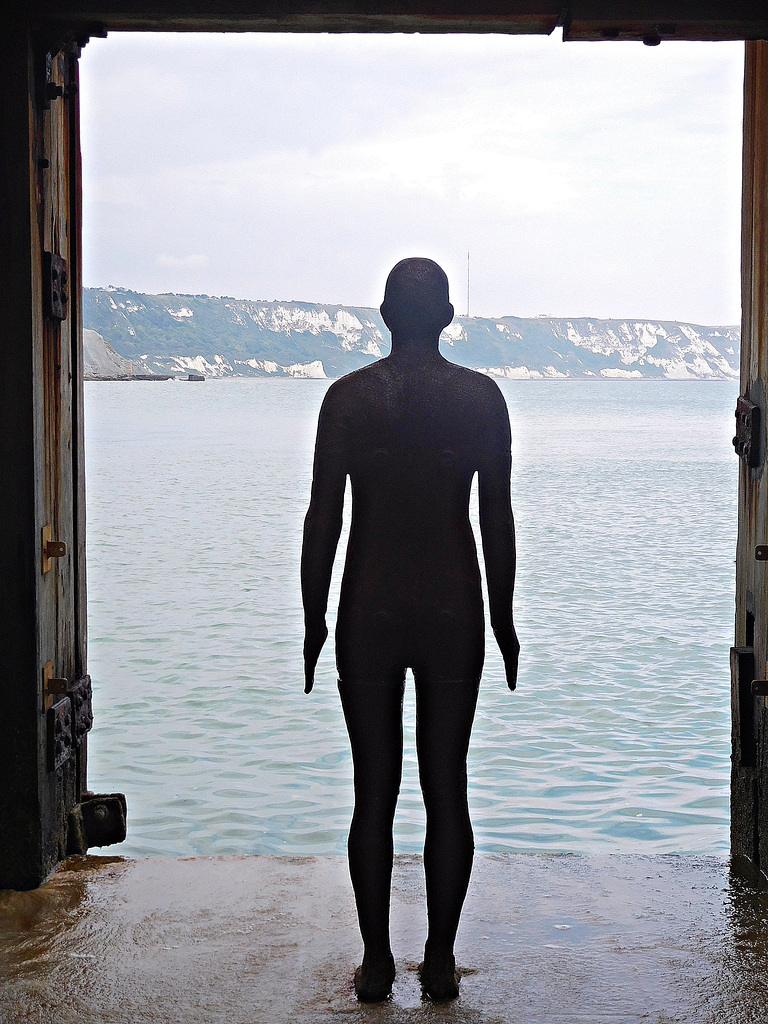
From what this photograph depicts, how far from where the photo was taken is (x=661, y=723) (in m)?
9.64

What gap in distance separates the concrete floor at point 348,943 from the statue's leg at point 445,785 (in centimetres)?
32

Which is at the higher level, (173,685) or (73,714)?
(73,714)

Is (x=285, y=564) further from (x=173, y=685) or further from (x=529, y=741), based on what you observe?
(x=529, y=741)

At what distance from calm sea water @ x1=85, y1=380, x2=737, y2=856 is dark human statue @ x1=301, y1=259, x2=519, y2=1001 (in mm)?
3727

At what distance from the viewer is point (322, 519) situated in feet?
10.4

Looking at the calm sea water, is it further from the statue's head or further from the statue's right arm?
the statue's head

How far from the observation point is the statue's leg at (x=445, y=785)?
3.17 meters

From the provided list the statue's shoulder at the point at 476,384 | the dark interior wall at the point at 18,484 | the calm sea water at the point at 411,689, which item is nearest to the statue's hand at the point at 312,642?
the statue's shoulder at the point at 476,384

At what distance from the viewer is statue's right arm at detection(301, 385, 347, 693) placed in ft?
10.4

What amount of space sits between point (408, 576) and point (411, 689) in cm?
708

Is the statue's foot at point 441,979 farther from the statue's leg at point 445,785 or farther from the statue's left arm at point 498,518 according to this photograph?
the statue's left arm at point 498,518

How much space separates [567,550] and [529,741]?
11.3 m

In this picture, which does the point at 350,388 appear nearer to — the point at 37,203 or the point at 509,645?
the point at 509,645

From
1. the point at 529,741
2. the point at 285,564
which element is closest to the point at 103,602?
the point at 285,564
